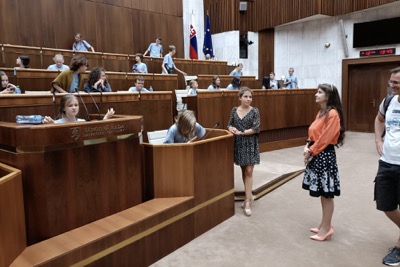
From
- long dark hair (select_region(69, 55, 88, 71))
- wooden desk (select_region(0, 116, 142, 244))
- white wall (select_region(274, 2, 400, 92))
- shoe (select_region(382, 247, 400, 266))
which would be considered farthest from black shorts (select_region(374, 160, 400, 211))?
white wall (select_region(274, 2, 400, 92))

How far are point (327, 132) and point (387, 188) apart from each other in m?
0.46

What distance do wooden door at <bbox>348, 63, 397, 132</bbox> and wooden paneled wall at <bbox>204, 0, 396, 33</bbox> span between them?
1.33m

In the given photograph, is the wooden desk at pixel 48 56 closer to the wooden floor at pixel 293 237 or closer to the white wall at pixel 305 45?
the wooden floor at pixel 293 237

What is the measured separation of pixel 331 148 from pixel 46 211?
170cm

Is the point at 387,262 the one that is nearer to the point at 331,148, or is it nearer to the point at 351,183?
the point at 331,148

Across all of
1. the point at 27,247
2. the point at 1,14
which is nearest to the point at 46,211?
the point at 27,247

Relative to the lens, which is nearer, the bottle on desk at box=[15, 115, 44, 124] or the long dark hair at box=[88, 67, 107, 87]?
the bottle on desk at box=[15, 115, 44, 124]

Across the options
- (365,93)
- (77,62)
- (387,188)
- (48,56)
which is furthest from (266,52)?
(387,188)

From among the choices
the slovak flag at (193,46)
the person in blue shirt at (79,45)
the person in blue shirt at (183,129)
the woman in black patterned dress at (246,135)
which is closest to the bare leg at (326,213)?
the woman in black patterned dress at (246,135)

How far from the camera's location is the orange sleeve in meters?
2.05

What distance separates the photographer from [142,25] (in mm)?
7371

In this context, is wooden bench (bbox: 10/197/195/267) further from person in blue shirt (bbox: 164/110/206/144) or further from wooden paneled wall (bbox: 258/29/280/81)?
wooden paneled wall (bbox: 258/29/280/81)

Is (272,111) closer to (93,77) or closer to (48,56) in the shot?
(93,77)

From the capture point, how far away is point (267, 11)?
322 inches
